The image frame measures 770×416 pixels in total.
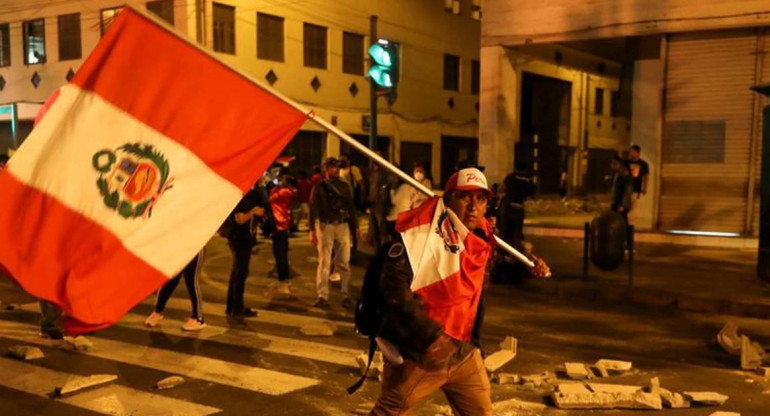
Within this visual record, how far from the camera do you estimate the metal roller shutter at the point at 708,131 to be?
51.0ft

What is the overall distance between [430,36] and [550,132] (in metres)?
6.97

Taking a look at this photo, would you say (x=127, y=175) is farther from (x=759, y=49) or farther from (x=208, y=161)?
(x=759, y=49)

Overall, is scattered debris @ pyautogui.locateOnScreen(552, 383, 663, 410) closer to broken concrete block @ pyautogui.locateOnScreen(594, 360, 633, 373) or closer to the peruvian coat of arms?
broken concrete block @ pyautogui.locateOnScreen(594, 360, 633, 373)

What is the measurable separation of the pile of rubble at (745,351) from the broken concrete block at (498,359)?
7.14 feet

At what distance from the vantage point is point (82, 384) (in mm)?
6246

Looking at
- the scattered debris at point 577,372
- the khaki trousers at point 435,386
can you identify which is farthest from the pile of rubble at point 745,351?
the khaki trousers at point 435,386

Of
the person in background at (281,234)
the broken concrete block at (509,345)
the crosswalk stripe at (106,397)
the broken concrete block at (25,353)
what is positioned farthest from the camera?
the person in background at (281,234)

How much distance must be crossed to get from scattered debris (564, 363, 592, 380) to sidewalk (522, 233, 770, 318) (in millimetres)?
3968

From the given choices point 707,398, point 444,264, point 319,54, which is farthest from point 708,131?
point 319,54

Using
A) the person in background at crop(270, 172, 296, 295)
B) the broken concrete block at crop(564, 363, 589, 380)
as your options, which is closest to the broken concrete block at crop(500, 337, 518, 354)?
the broken concrete block at crop(564, 363, 589, 380)

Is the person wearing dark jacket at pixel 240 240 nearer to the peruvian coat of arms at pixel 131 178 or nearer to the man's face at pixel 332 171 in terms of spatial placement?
the man's face at pixel 332 171

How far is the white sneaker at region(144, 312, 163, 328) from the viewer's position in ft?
28.2

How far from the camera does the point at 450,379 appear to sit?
3.77 m

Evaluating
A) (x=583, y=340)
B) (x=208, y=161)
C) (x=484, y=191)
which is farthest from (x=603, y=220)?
(x=208, y=161)
